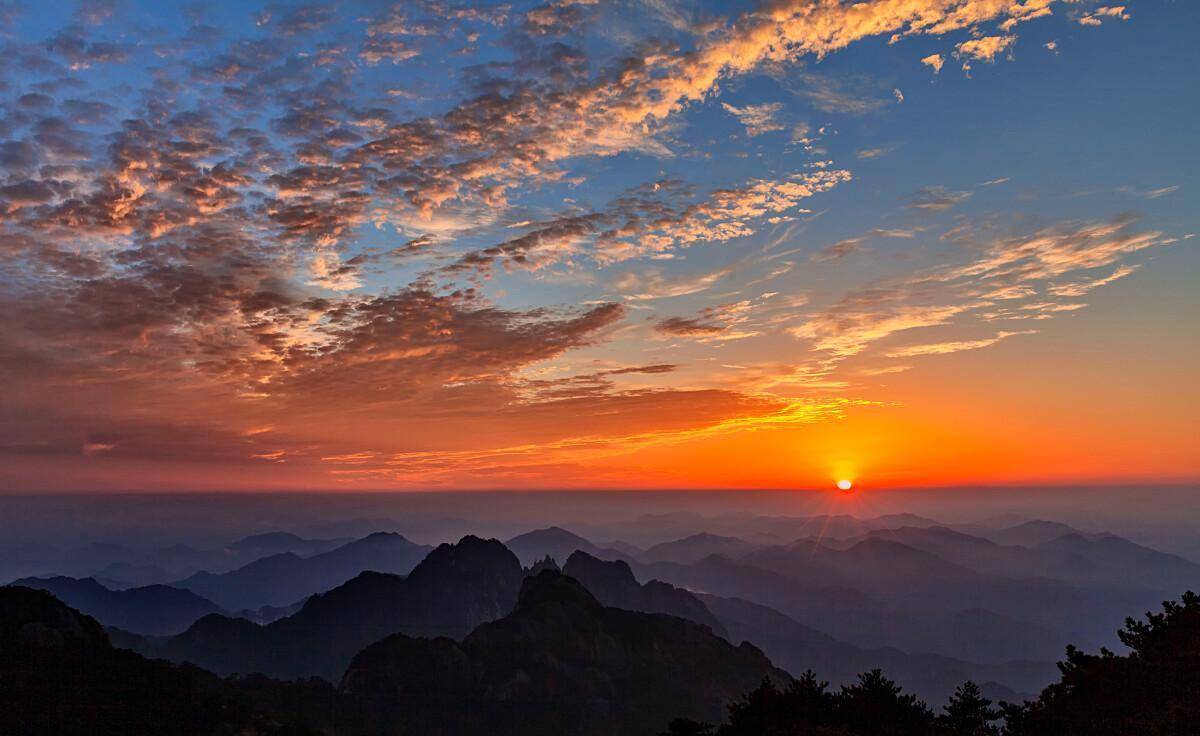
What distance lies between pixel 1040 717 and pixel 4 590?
23743 cm

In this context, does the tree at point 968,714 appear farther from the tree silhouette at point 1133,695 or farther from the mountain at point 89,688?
the mountain at point 89,688

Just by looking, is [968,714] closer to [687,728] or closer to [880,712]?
[880,712]

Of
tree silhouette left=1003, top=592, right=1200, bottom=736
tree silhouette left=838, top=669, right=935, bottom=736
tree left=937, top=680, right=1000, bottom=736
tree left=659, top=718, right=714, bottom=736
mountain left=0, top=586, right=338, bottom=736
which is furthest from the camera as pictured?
mountain left=0, top=586, right=338, bottom=736

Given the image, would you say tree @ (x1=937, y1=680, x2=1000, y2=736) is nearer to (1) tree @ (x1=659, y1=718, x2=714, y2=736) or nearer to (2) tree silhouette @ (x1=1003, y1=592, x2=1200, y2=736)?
(2) tree silhouette @ (x1=1003, y1=592, x2=1200, y2=736)

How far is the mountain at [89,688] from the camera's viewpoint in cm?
12862

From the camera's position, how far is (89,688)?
144875mm

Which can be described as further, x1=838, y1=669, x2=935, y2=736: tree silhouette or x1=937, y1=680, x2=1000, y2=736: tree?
x1=937, y1=680, x2=1000, y2=736: tree

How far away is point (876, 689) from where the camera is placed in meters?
56.4

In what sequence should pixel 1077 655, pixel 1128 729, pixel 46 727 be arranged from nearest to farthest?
1. pixel 1128 729
2. pixel 1077 655
3. pixel 46 727

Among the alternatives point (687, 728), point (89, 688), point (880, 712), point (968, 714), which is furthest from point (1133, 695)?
point (89, 688)

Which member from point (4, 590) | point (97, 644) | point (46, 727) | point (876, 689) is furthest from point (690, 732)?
point (4, 590)

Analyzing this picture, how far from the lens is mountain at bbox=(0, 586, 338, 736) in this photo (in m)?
129

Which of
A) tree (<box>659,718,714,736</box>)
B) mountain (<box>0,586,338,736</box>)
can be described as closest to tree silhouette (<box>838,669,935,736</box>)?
tree (<box>659,718,714,736</box>)

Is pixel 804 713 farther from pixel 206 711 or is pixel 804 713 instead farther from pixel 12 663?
pixel 12 663
